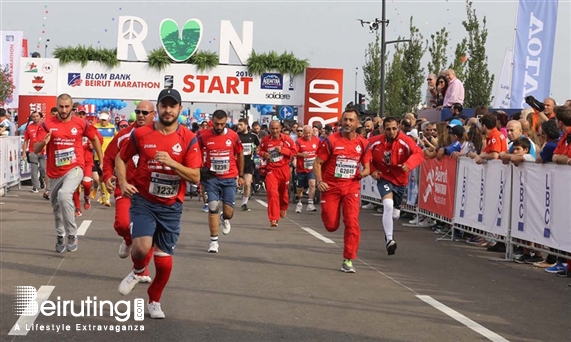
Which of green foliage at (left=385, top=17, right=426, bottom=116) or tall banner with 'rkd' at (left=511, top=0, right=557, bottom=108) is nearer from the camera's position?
tall banner with 'rkd' at (left=511, top=0, right=557, bottom=108)

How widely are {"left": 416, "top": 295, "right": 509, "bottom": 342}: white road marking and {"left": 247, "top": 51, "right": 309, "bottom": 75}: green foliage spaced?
90.7 ft

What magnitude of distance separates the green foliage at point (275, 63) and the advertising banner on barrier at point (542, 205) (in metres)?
23.6

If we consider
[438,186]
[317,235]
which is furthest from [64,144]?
[438,186]

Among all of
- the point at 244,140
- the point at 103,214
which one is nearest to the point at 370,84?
the point at 244,140

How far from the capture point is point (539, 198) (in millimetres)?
13969

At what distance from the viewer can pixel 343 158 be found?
13133 millimetres

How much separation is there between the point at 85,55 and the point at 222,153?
925 inches

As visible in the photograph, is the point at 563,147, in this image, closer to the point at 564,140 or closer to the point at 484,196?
the point at 564,140

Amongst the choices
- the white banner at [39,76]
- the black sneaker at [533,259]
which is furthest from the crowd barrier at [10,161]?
the black sneaker at [533,259]

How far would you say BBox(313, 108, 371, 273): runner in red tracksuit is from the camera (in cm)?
1302

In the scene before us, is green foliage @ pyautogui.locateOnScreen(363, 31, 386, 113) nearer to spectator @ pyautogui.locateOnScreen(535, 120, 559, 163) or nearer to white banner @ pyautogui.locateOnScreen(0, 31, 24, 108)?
white banner @ pyautogui.locateOnScreen(0, 31, 24, 108)

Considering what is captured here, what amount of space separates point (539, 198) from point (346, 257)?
3180mm

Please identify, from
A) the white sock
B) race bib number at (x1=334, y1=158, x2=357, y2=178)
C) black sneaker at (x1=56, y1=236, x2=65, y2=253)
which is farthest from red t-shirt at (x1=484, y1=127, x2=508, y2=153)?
black sneaker at (x1=56, y1=236, x2=65, y2=253)

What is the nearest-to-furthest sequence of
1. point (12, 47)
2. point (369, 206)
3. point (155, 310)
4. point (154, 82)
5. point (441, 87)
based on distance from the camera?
point (155, 310)
point (441, 87)
point (369, 206)
point (154, 82)
point (12, 47)
